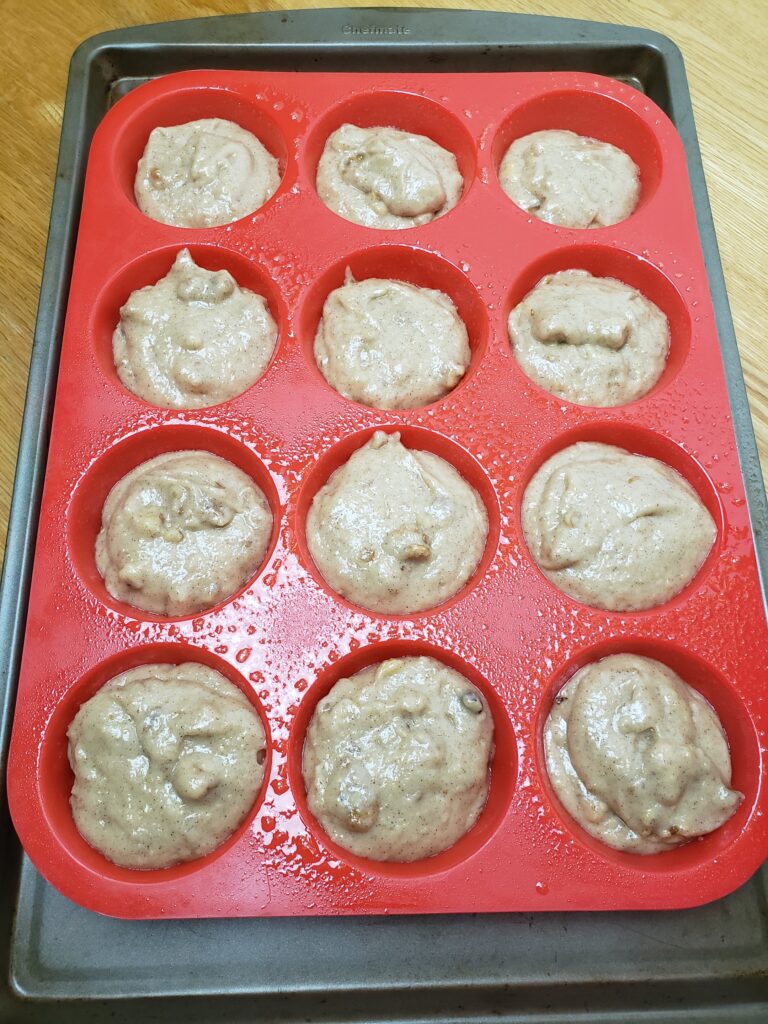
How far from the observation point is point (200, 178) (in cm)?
227

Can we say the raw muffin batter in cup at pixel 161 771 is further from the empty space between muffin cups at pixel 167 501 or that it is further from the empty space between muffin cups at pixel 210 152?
the empty space between muffin cups at pixel 210 152

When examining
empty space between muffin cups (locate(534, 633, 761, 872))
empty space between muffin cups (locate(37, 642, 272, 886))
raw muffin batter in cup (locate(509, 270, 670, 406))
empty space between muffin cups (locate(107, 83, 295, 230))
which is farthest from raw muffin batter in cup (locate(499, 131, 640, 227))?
empty space between muffin cups (locate(37, 642, 272, 886))

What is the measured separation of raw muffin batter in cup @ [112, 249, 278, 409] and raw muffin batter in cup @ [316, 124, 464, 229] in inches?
17.8

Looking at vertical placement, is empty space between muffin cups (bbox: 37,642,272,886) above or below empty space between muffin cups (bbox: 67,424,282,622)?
below

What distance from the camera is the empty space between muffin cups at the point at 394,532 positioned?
1828 millimetres

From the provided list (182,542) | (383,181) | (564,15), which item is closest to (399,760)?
(182,542)

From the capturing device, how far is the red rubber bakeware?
1585 millimetres

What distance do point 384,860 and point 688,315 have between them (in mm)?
→ 1582

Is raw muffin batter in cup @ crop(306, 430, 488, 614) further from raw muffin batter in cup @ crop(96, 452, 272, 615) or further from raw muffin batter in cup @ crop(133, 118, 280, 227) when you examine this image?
raw muffin batter in cup @ crop(133, 118, 280, 227)

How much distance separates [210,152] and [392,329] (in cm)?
81

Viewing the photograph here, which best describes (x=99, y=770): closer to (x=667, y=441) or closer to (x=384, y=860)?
(x=384, y=860)

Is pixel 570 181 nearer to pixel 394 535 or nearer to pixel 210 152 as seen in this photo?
pixel 210 152

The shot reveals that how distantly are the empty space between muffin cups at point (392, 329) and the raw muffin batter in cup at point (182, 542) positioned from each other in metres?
0.42

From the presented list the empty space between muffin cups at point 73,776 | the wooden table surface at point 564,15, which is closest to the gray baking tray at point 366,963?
the empty space between muffin cups at point 73,776
